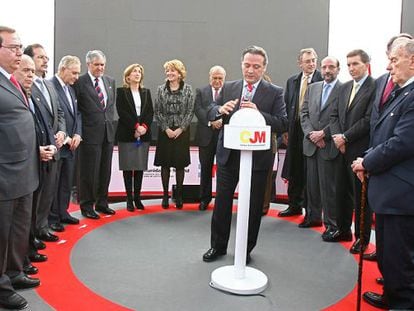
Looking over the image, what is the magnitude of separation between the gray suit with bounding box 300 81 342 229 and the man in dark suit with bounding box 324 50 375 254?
0.09 m

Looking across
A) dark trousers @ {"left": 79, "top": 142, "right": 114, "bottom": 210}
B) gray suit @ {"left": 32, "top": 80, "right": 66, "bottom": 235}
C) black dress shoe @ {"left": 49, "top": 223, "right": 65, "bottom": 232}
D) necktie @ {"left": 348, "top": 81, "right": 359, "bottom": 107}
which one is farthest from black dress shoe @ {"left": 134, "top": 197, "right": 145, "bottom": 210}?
necktie @ {"left": 348, "top": 81, "right": 359, "bottom": 107}

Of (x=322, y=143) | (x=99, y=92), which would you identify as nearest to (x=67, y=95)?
(x=99, y=92)

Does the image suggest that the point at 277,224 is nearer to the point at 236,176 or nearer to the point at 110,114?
the point at 236,176

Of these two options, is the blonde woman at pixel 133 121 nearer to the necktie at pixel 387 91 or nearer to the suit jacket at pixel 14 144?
the suit jacket at pixel 14 144

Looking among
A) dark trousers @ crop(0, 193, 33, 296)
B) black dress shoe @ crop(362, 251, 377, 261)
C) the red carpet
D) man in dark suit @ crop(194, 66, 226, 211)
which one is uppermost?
man in dark suit @ crop(194, 66, 226, 211)

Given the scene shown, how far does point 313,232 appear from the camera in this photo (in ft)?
13.9

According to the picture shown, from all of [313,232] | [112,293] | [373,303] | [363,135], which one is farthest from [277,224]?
[112,293]

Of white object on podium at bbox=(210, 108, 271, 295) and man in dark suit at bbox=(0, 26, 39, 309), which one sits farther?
white object on podium at bbox=(210, 108, 271, 295)

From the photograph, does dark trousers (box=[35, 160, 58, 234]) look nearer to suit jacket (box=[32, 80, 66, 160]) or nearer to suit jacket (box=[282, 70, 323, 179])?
suit jacket (box=[32, 80, 66, 160])

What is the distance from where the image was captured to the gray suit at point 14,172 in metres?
2.37

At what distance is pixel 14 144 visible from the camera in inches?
94.0

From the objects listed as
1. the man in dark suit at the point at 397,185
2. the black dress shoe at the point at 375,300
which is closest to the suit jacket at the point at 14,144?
the man in dark suit at the point at 397,185

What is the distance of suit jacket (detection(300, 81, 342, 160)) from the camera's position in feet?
12.9

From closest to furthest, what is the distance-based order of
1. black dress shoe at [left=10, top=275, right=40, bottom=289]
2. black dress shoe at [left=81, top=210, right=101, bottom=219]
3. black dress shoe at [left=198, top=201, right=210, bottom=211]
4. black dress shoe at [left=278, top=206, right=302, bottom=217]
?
black dress shoe at [left=10, top=275, right=40, bottom=289]
black dress shoe at [left=81, top=210, right=101, bottom=219]
black dress shoe at [left=278, top=206, right=302, bottom=217]
black dress shoe at [left=198, top=201, right=210, bottom=211]
